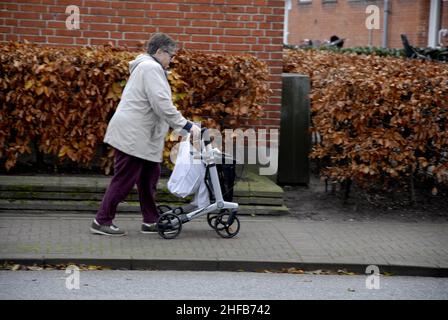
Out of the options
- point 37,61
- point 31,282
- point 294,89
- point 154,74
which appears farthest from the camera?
point 294,89

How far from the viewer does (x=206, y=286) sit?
7.05 metres

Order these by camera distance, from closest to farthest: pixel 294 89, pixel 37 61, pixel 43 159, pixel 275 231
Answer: pixel 275 231 → pixel 37 61 → pixel 43 159 → pixel 294 89

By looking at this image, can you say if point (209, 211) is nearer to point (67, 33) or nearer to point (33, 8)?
point (67, 33)

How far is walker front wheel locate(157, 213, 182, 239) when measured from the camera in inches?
328

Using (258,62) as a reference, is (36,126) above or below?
below

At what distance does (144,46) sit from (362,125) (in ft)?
9.35

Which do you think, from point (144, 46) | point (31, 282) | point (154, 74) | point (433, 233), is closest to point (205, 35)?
point (144, 46)

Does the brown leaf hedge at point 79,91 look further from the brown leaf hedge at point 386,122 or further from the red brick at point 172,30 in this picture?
the brown leaf hedge at point 386,122

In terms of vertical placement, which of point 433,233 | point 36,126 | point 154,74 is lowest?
point 433,233

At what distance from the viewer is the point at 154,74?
26.5ft

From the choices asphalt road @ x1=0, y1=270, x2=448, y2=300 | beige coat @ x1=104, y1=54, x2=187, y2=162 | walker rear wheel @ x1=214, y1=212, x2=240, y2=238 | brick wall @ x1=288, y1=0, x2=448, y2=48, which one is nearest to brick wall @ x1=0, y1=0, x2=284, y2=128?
walker rear wheel @ x1=214, y1=212, x2=240, y2=238

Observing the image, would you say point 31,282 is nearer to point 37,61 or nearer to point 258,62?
point 37,61

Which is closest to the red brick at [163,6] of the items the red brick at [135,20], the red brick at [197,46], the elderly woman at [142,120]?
the red brick at [135,20]

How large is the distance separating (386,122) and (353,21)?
20.6 m
